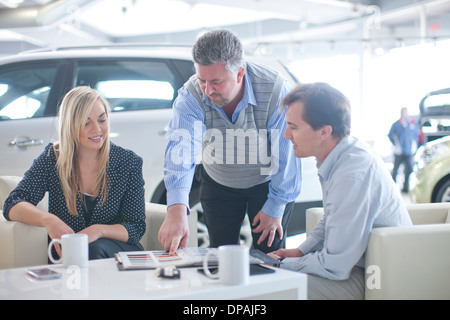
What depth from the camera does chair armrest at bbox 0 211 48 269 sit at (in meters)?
1.97

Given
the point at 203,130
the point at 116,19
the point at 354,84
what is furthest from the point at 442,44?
the point at 203,130

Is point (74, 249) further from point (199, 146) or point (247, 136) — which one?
point (247, 136)

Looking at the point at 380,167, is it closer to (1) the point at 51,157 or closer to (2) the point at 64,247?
(2) the point at 64,247

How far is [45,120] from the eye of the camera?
3.11 meters

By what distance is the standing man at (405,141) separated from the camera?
287 inches

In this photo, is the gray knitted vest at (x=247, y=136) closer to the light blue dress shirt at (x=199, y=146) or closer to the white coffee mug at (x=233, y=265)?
the light blue dress shirt at (x=199, y=146)

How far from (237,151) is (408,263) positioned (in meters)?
0.76

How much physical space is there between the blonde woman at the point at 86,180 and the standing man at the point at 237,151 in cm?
29

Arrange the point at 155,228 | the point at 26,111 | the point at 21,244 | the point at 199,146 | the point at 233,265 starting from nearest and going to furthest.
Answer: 1. the point at 233,265
2. the point at 21,244
3. the point at 199,146
4. the point at 155,228
5. the point at 26,111

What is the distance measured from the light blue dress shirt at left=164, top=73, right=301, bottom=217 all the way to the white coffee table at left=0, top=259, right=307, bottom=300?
570mm

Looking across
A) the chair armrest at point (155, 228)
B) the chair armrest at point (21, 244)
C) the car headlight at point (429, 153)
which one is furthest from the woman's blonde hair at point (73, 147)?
the car headlight at point (429, 153)

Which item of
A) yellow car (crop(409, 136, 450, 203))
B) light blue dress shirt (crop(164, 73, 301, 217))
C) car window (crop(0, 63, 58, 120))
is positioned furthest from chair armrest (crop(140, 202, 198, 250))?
yellow car (crop(409, 136, 450, 203))

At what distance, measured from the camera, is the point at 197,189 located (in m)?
3.16

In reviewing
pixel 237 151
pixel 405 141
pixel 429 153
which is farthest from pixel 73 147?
pixel 405 141
